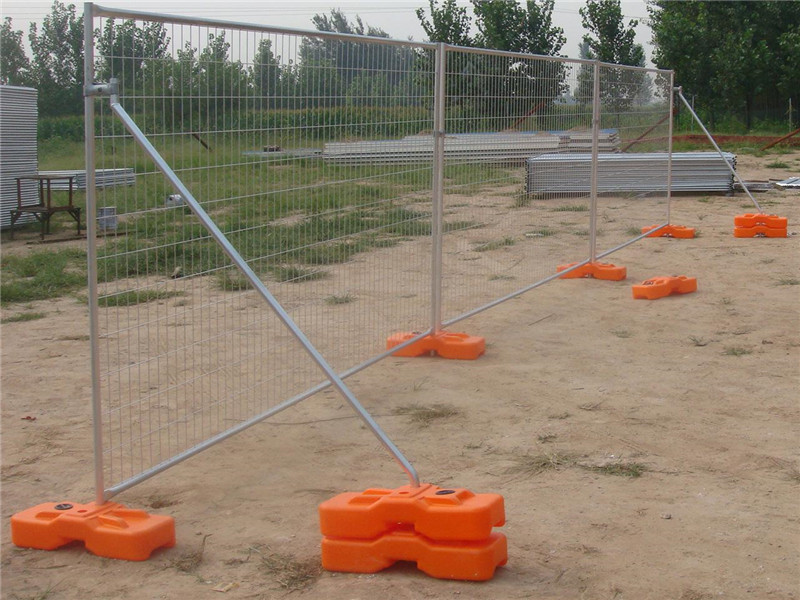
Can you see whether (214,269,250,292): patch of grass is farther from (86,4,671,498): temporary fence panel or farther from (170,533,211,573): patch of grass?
(170,533,211,573): patch of grass

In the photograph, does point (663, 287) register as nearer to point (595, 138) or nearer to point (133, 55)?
point (595, 138)

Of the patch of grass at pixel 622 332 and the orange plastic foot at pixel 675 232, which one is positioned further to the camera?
the orange plastic foot at pixel 675 232

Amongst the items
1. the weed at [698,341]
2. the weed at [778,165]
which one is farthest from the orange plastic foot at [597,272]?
the weed at [778,165]

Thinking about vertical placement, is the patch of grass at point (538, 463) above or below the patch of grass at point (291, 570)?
above

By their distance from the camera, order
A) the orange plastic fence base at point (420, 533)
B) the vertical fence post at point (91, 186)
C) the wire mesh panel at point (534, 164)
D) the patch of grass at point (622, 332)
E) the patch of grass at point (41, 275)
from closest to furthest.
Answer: the orange plastic fence base at point (420, 533)
the vertical fence post at point (91, 186)
the wire mesh panel at point (534, 164)
the patch of grass at point (622, 332)
the patch of grass at point (41, 275)

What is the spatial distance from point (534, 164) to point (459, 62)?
1644 mm

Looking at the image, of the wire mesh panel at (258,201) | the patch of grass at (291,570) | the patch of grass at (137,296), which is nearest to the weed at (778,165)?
the wire mesh panel at (258,201)

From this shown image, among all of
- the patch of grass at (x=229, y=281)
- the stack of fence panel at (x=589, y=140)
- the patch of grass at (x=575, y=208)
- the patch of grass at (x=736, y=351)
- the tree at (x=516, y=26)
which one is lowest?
the patch of grass at (x=736, y=351)

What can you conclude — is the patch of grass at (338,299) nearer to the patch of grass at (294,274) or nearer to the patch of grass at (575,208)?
the patch of grass at (294,274)

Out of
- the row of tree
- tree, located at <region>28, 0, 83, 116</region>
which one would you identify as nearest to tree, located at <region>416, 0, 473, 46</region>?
the row of tree

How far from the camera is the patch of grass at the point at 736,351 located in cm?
701

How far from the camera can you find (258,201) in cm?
496

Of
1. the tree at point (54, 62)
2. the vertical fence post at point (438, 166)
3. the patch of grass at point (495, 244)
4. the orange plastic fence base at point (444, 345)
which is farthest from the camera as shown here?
the tree at point (54, 62)

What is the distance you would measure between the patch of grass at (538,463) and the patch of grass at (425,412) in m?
0.80
